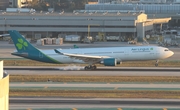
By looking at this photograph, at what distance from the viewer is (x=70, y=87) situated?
1799 inches

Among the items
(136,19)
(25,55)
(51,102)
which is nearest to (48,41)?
(136,19)

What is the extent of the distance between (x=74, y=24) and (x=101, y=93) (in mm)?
83364

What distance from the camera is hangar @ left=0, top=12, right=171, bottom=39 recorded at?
406ft

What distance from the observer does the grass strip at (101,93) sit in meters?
40.5

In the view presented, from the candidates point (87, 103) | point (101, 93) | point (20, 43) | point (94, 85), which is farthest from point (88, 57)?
point (87, 103)

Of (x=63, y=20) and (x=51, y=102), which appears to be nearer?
(x=51, y=102)

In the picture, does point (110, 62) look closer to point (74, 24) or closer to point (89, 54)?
point (89, 54)

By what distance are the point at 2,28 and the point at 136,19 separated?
35.1m

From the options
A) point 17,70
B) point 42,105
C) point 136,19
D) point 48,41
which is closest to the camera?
point 42,105

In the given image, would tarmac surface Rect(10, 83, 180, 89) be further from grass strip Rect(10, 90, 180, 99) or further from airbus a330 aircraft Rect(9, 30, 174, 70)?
airbus a330 aircraft Rect(9, 30, 174, 70)

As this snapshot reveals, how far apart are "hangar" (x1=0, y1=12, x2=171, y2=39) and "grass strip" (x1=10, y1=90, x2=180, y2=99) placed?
80992 millimetres

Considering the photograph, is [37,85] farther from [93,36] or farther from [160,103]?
[93,36]

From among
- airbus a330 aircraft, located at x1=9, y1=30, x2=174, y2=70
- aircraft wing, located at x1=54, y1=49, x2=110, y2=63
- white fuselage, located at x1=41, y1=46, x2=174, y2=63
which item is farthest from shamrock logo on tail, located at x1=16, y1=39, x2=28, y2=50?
aircraft wing, located at x1=54, y1=49, x2=110, y2=63

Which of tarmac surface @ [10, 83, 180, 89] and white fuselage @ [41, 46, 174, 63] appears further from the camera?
white fuselage @ [41, 46, 174, 63]
